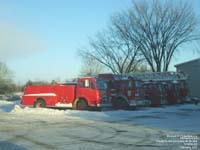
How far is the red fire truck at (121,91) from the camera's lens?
29172 millimetres

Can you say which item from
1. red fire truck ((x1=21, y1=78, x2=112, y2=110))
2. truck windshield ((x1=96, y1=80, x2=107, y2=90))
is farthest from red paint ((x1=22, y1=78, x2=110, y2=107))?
truck windshield ((x1=96, y1=80, x2=107, y2=90))

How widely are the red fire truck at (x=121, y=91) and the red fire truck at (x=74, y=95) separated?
54 cm

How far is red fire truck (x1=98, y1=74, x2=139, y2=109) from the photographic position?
29.2 m

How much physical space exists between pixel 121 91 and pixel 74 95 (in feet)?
11.0

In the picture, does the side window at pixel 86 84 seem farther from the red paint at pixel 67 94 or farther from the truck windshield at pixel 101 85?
the truck windshield at pixel 101 85

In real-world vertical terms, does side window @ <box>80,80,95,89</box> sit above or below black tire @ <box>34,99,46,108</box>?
above

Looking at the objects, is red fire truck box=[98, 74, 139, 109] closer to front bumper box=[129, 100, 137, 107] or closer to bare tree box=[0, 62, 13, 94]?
front bumper box=[129, 100, 137, 107]

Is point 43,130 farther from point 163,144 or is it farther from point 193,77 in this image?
point 193,77

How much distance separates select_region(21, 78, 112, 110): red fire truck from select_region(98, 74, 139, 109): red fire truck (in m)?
0.54

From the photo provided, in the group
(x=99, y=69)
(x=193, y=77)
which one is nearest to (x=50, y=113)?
(x=193, y=77)

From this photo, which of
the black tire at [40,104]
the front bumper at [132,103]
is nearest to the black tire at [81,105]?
the black tire at [40,104]

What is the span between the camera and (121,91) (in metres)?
29.5

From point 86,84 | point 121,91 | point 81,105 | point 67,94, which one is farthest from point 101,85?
point 67,94

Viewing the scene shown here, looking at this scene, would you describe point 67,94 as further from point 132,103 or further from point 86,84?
point 132,103
